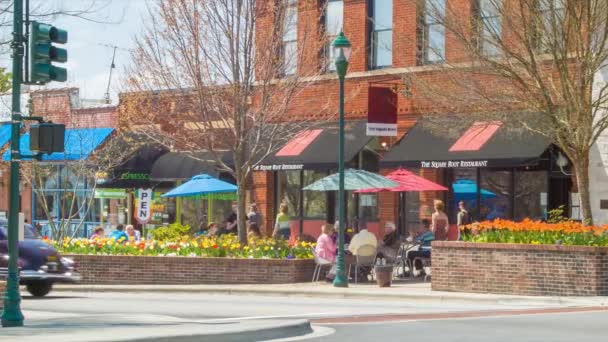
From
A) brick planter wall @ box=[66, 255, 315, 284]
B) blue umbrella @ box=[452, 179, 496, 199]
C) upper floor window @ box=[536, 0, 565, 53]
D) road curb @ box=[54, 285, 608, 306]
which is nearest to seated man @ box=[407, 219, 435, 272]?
brick planter wall @ box=[66, 255, 315, 284]

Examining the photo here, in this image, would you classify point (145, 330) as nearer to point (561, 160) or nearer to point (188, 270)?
point (188, 270)

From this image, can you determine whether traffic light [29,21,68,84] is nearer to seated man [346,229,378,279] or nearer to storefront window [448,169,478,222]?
seated man [346,229,378,279]

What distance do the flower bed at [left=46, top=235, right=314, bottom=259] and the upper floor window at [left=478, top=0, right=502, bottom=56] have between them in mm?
5969

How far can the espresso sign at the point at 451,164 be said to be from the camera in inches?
1195

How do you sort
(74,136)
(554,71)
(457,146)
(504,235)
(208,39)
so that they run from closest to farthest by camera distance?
(504,235)
(554,71)
(208,39)
(457,146)
(74,136)

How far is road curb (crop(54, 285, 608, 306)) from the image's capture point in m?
21.5

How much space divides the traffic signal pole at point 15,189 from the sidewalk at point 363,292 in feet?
30.1

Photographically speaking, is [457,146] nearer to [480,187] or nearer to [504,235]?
[480,187]

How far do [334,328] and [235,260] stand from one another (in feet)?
34.6

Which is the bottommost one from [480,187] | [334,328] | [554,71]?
[334,328]

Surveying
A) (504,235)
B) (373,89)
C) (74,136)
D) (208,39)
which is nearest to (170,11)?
(208,39)

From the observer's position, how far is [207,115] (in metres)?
29.8

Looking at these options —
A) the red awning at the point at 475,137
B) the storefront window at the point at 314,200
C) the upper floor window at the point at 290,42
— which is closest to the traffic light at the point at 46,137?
the upper floor window at the point at 290,42

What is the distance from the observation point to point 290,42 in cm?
3338
